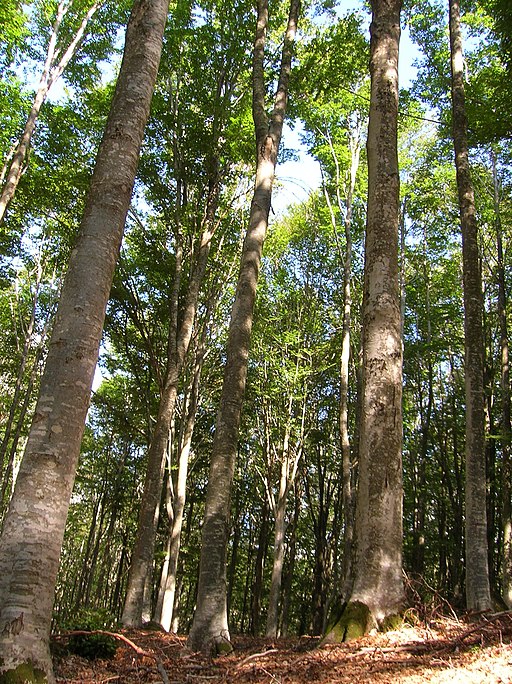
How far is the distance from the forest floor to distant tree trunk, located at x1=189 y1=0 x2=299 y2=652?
0.76 meters

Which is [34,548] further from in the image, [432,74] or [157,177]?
[432,74]

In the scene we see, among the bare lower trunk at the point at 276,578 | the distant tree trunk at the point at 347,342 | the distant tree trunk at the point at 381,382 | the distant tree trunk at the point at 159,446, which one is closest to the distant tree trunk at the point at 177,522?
the distant tree trunk at the point at 159,446

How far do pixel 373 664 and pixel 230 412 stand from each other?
143 inches

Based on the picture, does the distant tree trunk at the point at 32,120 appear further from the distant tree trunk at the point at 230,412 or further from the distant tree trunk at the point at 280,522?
the distant tree trunk at the point at 280,522

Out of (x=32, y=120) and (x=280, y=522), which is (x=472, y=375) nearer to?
(x=280, y=522)

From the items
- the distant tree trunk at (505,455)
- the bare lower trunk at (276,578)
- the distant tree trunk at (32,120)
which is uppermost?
the distant tree trunk at (32,120)

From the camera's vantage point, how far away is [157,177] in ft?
48.0

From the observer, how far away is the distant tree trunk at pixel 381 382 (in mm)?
4262

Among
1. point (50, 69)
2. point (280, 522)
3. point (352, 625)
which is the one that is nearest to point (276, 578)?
point (280, 522)

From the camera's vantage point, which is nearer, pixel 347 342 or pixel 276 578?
pixel 347 342

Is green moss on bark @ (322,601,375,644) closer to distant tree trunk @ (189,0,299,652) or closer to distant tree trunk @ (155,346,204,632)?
distant tree trunk @ (189,0,299,652)

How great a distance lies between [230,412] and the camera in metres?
6.66

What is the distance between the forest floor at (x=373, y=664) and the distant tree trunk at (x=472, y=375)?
2.59 m

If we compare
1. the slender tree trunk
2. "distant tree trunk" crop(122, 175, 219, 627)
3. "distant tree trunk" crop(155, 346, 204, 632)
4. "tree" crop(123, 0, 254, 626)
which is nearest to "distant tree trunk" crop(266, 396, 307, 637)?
the slender tree trunk
